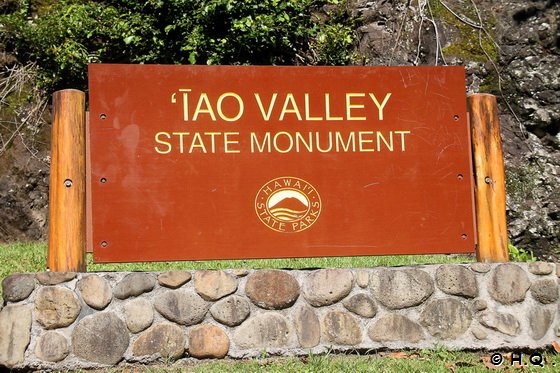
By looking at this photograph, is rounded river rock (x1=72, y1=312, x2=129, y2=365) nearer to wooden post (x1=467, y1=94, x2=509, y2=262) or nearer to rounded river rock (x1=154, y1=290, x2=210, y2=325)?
rounded river rock (x1=154, y1=290, x2=210, y2=325)

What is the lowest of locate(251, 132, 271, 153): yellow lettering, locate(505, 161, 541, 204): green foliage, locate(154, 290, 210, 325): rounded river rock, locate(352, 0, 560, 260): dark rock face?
locate(154, 290, 210, 325): rounded river rock

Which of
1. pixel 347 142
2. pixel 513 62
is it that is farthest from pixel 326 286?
pixel 513 62

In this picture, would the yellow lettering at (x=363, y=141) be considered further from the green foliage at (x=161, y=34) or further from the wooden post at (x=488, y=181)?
the green foliage at (x=161, y=34)

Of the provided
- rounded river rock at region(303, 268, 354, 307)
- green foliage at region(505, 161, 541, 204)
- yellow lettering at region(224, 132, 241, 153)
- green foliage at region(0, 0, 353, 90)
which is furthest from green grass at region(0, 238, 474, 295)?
green foliage at region(0, 0, 353, 90)

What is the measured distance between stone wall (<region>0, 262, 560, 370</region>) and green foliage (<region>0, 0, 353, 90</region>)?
506 cm

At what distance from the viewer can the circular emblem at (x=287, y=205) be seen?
13.8 ft

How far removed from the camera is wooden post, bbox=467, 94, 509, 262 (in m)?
4.35

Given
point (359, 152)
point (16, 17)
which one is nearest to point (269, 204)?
point (359, 152)

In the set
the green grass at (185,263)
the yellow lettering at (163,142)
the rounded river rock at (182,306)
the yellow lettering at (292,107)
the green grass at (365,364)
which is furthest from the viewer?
the green grass at (185,263)

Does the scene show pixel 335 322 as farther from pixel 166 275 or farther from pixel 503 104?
pixel 503 104

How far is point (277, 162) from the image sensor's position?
4277 millimetres

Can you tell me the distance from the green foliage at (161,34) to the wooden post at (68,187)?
4.45m

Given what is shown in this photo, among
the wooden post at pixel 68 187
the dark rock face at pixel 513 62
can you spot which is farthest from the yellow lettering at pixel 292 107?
the dark rock face at pixel 513 62

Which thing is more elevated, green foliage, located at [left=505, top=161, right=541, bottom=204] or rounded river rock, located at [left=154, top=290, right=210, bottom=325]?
green foliage, located at [left=505, top=161, right=541, bottom=204]
